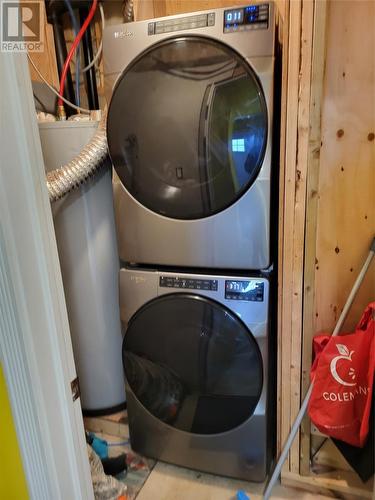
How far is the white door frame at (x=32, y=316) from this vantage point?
0.62m

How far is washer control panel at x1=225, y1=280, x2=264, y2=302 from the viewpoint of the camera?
1263mm

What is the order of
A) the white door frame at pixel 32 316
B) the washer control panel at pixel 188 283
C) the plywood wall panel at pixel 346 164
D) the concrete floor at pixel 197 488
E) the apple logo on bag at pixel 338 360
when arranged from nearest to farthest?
the white door frame at pixel 32 316 < the plywood wall panel at pixel 346 164 < the apple logo on bag at pixel 338 360 < the washer control panel at pixel 188 283 < the concrete floor at pixel 197 488

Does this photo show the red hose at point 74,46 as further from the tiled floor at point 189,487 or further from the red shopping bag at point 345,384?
the tiled floor at point 189,487

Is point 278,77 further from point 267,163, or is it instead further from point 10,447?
point 10,447

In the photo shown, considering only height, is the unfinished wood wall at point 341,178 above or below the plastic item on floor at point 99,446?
above

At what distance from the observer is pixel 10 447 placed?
0.76 meters

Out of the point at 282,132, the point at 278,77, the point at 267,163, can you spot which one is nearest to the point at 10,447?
the point at 267,163

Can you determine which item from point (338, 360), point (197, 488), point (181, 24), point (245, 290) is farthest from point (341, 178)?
point (197, 488)

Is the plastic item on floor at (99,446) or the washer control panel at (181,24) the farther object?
the plastic item on floor at (99,446)

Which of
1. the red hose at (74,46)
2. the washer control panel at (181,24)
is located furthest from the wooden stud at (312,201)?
the red hose at (74,46)

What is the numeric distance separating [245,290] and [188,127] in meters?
0.58

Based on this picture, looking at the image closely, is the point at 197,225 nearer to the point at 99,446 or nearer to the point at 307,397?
the point at 307,397

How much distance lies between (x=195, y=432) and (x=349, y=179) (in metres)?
1.12

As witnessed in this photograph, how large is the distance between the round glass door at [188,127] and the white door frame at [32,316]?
0.64 meters
